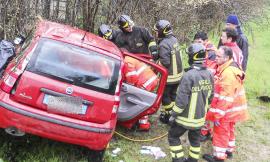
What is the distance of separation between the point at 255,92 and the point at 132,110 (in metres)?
4.86

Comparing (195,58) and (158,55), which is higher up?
(195,58)

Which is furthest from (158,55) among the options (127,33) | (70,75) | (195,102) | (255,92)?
(255,92)

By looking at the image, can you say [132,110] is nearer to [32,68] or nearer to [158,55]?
[158,55]

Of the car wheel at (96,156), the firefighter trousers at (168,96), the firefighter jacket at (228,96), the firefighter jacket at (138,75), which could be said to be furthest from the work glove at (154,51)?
the car wheel at (96,156)

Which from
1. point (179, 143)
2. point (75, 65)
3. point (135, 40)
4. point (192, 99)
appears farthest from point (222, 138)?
point (75, 65)

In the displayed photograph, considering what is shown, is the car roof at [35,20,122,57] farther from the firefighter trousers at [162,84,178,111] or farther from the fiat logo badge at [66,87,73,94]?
the firefighter trousers at [162,84,178,111]

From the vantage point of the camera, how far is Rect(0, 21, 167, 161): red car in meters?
4.85

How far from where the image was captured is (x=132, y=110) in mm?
6457

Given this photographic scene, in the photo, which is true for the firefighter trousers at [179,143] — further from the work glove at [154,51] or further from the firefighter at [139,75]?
the work glove at [154,51]

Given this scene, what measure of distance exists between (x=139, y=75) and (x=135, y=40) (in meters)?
1.24

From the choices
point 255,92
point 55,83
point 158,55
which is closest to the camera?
point 55,83

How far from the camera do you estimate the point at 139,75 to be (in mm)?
6488

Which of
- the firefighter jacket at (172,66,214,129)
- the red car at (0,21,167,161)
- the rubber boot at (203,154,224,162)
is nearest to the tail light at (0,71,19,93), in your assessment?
the red car at (0,21,167,161)

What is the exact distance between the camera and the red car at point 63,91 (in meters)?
4.85
